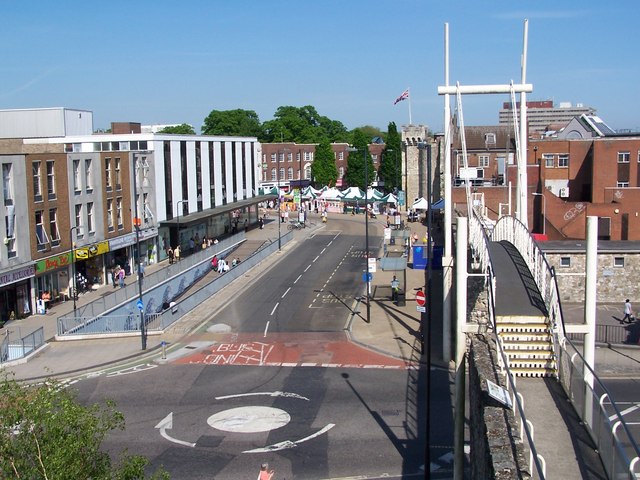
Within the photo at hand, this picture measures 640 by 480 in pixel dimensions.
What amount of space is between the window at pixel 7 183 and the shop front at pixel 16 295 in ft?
11.5

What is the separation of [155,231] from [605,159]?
3467 cm

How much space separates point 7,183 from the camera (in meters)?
36.8

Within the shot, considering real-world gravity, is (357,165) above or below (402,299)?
above

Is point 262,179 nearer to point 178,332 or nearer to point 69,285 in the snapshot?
point 69,285

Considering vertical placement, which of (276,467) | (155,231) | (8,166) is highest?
(8,166)

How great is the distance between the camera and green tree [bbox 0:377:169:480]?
1087 cm

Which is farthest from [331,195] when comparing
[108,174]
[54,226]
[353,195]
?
[54,226]

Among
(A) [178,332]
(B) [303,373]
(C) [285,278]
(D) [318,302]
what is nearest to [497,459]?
(B) [303,373]

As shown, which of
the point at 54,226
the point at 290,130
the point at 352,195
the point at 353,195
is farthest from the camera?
the point at 290,130

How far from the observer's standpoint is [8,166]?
37.0 meters

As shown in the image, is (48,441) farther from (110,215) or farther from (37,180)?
(110,215)

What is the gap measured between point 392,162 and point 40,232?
70999 millimetres

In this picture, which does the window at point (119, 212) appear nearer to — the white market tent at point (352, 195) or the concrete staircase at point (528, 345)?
the concrete staircase at point (528, 345)

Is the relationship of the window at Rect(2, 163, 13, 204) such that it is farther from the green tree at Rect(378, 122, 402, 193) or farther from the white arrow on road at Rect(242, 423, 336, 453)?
the green tree at Rect(378, 122, 402, 193)
